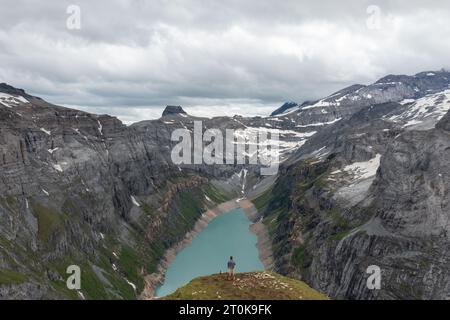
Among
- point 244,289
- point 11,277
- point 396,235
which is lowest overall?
point 11,277

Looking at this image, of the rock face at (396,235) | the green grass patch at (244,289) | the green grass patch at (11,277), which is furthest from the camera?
the rock face at (396,235)

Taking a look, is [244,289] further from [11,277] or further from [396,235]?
[396,235]

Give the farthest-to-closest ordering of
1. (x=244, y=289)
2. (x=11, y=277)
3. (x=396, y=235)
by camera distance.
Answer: (x=396, y=235) < (x=11, y=277) < (x=244, y=289)

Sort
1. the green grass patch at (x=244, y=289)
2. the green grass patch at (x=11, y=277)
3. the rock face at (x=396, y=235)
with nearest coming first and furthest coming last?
the green grass patch at (x=244, y=289) < the green grass patch at (x=11, y=277) < the rock face at (x=396, y=235)

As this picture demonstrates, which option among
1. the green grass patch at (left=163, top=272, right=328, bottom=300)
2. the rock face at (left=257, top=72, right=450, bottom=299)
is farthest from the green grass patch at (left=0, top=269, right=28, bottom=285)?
the rock face at (left=257, top=72, right=450, bottom=299)

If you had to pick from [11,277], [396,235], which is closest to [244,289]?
[11,277]

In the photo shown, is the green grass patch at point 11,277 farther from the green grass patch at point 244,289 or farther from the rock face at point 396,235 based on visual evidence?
the rock face at point 396,235

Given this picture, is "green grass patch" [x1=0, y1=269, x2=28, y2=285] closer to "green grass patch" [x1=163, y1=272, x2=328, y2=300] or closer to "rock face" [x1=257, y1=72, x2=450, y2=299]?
"green grass patch" [x1=163, y1=272, x2=328, y2=300]

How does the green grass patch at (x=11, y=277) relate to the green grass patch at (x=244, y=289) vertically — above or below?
below

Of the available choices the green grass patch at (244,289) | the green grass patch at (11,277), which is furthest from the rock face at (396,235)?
the green grass patch at (11,277)

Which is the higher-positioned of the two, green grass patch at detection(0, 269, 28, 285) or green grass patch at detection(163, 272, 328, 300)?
green grass patch at detection(163, 272, 328, 300)
